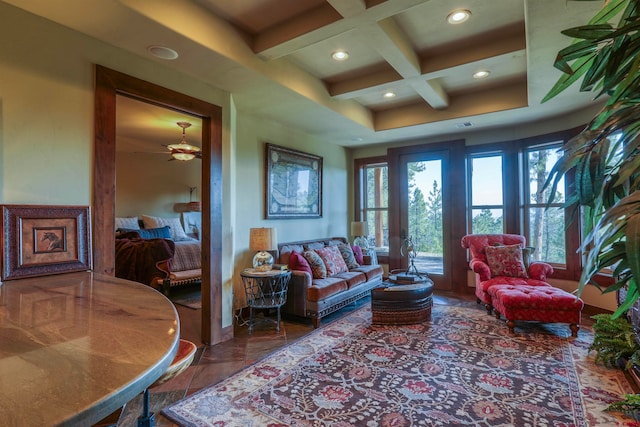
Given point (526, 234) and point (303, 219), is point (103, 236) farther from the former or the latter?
point (526, 234)

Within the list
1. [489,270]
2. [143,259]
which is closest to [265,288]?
[143,259]

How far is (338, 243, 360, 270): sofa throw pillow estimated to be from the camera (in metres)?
4.92

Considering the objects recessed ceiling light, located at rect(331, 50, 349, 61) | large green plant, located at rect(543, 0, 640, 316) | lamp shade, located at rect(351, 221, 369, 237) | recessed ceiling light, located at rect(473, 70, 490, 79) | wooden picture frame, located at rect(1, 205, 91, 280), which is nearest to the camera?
large green plant, located at rect(543, 0, 640, 316)

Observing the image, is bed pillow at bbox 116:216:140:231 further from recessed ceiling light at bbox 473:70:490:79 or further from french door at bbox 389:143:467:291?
recessed ceiling light at bbox 473:70:490:79

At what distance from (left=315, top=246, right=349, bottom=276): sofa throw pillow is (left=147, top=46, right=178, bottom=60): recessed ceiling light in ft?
9.48

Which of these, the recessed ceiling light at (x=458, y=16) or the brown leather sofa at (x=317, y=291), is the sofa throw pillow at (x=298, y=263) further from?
the recessed ceiling light at (x=458, y=16)

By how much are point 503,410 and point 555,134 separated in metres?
4.05

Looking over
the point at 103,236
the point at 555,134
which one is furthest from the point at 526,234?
the point at 103,236

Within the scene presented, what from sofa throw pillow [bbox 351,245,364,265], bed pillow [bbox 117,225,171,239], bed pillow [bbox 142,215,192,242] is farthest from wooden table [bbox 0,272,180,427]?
bed pillow [bbox 142,215,192,242]

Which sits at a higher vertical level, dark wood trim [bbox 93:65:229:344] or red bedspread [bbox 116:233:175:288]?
dark wood trim [bbox 93:65:229:344]

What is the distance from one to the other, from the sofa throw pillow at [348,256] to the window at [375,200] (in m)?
1.27

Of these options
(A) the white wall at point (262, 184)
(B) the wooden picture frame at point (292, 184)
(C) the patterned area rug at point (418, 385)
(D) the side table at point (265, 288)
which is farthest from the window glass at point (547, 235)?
(D) the side table at point (265, 288)

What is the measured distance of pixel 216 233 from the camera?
3.21 metres

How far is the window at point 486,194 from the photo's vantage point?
510 centimetres
